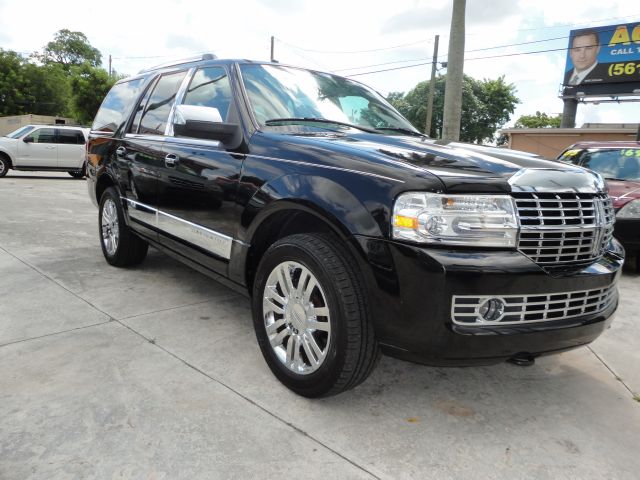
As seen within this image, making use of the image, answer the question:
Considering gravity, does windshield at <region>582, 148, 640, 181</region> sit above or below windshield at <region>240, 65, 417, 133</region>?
below

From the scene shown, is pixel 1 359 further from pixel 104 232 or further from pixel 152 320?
pixel 104 232

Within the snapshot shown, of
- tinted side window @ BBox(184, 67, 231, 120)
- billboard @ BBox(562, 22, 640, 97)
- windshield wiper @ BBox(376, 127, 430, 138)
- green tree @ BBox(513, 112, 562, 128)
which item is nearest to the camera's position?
tinted side window @ BBox(184, 67, 231, 120)

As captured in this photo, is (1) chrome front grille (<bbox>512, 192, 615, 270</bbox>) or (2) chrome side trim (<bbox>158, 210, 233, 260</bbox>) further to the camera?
(2) chrome side trim (<bbox>158, 210, 233, 260</bbox>)

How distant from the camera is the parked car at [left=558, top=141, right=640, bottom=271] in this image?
5344mm

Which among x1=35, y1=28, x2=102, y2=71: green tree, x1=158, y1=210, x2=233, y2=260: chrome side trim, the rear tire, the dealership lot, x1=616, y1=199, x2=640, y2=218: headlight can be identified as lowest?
the dealership lot

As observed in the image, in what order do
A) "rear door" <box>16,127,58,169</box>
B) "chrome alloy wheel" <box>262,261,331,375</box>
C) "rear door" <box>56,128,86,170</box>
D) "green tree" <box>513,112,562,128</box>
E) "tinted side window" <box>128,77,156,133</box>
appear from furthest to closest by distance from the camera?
"green tree" <box>513,112,562,128</box>, "rear door" <box>56,128,86,170</box>, "rear door" <box>16,127,58,169</box>, "tinted side window" <box>128,77,156,133</box>, "chrome alloy wheel" <box>262,261,331,375</box>

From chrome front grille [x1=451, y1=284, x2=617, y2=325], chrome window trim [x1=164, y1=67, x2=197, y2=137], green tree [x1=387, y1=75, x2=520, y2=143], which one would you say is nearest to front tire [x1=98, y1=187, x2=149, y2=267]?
chrome window trim [x1=164, y1=67, x2=197, y2=137]

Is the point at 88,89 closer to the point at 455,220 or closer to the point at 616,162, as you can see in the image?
the point at 616,162

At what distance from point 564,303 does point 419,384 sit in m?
0.96

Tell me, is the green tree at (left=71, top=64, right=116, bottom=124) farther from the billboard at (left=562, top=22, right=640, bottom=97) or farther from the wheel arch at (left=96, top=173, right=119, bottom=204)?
Result: the wheel arch at (left=96, top=173, right=119, bottom=204)

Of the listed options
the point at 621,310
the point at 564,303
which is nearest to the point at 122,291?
the point at 564,303

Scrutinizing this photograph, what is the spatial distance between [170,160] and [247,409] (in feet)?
6.23

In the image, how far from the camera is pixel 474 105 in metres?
44.3

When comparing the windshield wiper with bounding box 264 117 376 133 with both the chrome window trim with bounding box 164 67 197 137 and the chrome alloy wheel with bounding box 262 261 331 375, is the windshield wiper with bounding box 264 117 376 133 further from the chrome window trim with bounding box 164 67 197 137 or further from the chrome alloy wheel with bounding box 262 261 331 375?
Answer: the chrome window trim with bounding box 164 67 197 137
